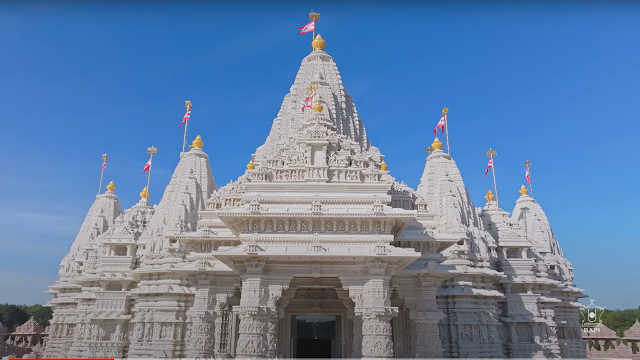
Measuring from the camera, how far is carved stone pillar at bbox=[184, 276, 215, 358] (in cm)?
1950

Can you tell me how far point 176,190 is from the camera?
31.4 meters

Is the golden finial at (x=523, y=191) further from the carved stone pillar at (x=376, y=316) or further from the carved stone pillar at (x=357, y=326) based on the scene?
the carved stone pillar at (x=376, y=316)

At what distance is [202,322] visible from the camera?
1955cm

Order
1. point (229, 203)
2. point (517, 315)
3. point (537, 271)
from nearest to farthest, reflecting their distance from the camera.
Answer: point (229, 203) < point (517, 315) < point (537, 271)

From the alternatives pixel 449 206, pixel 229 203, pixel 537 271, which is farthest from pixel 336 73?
pixel 537 271

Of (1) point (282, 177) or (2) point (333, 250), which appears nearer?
(2) point (333, 250)

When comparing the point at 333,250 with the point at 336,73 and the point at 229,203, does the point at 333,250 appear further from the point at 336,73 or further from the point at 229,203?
the point at 336,73

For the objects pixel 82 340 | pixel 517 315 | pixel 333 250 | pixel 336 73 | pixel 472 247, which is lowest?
pixel 82 340

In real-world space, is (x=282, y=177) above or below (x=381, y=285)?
above

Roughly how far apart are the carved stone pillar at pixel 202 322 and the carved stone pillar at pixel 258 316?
527 cm

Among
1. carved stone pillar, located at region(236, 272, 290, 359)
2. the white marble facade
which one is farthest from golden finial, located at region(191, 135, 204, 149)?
carved stone pillar, located at region(236, 272, 290, 359)

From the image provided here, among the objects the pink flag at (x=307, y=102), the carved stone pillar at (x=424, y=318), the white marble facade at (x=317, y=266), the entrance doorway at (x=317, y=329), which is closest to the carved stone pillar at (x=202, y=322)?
the white marble facade at (x=317, y=266)

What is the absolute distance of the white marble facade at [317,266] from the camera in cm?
1551

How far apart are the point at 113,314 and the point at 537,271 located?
2955 cm
